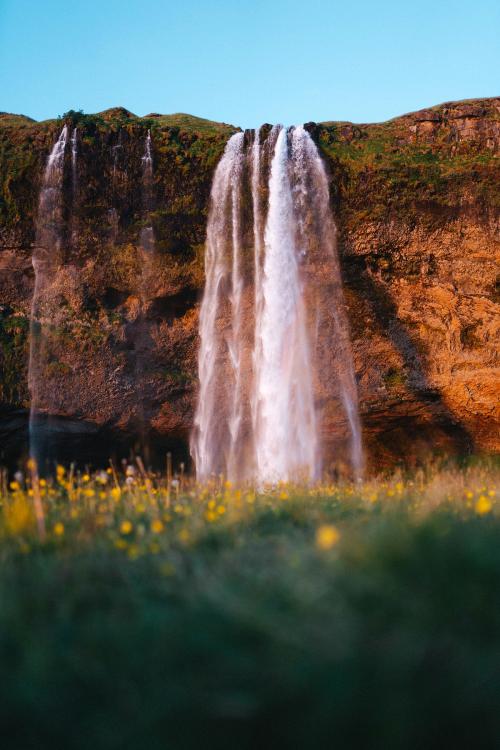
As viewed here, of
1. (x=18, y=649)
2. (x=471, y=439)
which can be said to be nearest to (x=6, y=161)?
(x=471, y=439)

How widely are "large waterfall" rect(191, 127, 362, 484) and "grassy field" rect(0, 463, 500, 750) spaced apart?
40.7 ft

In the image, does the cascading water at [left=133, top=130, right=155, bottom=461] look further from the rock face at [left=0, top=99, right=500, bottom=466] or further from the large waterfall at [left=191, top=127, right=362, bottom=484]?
the large waterfall at [left=191, top=127, right=362, bottom=484]

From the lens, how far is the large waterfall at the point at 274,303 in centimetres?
1645

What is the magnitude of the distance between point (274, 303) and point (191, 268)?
107 inches

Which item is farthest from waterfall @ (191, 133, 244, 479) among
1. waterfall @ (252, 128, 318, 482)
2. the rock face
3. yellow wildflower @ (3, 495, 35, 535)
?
yellow wildflower @ (3, 495, 35, 535)

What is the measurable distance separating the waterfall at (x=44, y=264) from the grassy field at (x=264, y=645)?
1500cm

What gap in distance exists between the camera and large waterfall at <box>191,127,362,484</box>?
1645 cm

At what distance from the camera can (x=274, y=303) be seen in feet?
55.1

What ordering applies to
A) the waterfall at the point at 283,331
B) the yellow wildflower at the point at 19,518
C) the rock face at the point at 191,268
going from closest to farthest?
1. the yellow wildflower at the point at 19,518
2. the waterfall at the point at 283,331
3. the rock face at the point at 191,268

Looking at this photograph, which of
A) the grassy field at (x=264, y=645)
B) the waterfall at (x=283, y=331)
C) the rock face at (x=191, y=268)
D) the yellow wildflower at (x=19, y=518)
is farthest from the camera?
the rock face at (x=191, y=268)

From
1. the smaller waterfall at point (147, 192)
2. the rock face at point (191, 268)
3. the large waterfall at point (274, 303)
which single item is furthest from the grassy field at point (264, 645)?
the smaller waterfall at point (147, 192)

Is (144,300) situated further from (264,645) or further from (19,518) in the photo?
(264,645)

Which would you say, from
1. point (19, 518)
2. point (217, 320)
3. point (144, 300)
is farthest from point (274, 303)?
point (19, 518)

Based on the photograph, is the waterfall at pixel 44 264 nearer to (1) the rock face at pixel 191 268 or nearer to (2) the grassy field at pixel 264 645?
(1) the rock face at pixel 191 268
